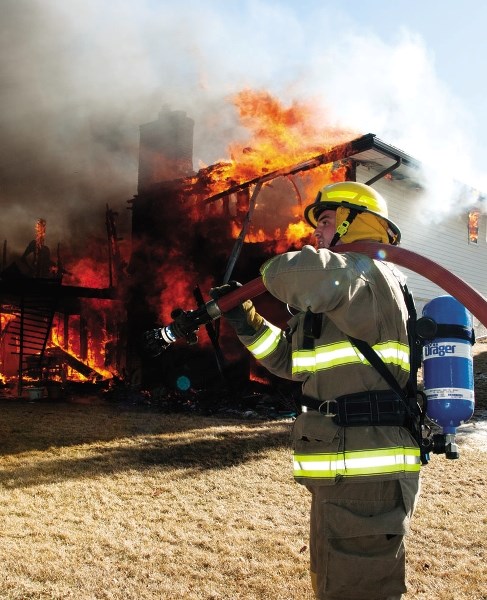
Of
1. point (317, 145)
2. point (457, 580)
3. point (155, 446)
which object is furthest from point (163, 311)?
point (457, 580)

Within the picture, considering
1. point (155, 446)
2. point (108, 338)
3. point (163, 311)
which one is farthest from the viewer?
point (108, 338)

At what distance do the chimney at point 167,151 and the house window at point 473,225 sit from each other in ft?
28.3

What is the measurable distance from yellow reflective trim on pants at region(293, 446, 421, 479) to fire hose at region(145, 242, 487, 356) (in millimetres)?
Answer: 650

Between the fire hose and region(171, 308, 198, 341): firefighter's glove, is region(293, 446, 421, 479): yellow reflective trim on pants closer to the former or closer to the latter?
the fire hose

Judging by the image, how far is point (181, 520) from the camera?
178 inches

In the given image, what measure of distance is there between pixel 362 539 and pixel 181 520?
114 inches

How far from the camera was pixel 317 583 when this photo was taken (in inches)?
80.4

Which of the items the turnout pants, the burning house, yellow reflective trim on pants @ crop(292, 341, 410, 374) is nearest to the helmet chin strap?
yellow reflective trim on pants @ crop(292, 341, 410, 374)

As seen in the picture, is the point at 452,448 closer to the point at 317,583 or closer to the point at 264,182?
the point at 317,583

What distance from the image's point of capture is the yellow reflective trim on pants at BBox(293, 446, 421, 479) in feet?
6.77

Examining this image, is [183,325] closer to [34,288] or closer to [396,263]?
[396,263]

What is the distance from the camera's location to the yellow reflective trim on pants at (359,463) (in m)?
2.06

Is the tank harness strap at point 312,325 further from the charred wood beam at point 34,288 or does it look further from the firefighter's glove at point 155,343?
the charred wood beam at point 34,288

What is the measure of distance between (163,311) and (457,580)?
1099 cm
